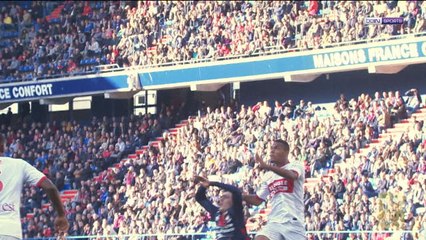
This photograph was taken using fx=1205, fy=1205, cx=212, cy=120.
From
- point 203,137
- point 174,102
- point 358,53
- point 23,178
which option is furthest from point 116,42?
point 23,178

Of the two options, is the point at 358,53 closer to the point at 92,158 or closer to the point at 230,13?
the point at 230,13

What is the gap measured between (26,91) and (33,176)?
3047cm

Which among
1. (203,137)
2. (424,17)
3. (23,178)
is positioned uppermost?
(424,17)

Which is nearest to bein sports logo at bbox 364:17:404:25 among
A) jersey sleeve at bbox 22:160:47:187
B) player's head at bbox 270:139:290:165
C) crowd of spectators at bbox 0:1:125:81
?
crowd of spectators at bbox 0:1:125:81

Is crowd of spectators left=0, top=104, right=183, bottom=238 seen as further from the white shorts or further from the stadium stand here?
the white shorts

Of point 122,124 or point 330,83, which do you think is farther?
point 122,124

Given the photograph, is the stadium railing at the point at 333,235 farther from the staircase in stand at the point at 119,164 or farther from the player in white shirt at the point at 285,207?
the player in white shirt at the point at 285,207

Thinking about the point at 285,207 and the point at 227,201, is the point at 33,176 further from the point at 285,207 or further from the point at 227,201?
the point at 227,201

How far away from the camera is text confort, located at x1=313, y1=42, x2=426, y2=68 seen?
103 ft

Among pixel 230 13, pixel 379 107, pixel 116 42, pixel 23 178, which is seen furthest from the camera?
pixel 116 42

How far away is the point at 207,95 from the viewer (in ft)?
128

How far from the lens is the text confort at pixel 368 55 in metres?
31.5

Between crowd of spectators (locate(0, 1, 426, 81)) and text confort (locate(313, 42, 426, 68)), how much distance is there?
0.35 m

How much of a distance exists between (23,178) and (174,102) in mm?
28954
